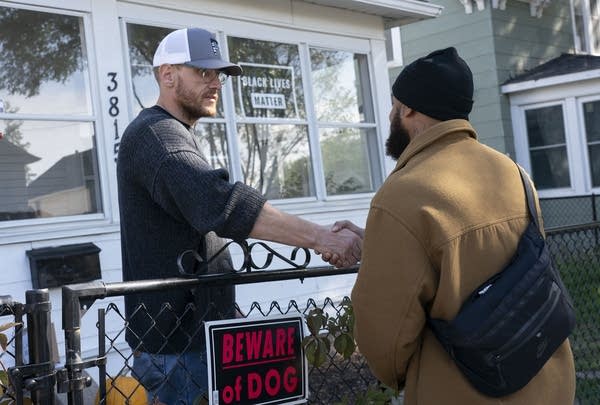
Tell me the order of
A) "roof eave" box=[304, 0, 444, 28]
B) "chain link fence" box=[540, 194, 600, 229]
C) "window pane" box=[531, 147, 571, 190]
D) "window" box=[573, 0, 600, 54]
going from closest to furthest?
"roof eave" box=[304, 0, 444, 28] < "chain link fence" box=[540, 194, 600, 229] < "window pane" box=[531, 147, 571, 190] < "window" box=[573, 0, 600, 54]

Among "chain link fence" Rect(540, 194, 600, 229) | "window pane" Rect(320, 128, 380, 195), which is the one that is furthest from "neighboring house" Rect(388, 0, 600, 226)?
"window pane" Rect(320, 128, 380, 195)

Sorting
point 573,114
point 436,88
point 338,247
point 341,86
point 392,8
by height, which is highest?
point 392,8

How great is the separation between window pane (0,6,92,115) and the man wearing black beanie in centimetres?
451

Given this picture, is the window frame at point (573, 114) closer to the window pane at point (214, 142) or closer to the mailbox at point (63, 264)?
the window pane at point (214, 142)

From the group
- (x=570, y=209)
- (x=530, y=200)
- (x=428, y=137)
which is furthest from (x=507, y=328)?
(x=570, y=209)

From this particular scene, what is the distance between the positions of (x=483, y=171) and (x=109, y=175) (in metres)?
4.63

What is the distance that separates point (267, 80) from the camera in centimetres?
766

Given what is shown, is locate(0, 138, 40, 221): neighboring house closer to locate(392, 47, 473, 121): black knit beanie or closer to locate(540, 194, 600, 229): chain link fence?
locate(392, 47, 473, 121): black knit beanie

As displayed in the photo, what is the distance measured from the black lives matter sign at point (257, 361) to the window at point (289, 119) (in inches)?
Answer: 176

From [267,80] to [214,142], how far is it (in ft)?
3.27

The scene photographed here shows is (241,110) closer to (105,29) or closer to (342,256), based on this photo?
(105,29)

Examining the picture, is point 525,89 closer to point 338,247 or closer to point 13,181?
point 13,181

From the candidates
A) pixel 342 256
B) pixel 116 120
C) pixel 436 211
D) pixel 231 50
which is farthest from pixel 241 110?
pixel 436 211

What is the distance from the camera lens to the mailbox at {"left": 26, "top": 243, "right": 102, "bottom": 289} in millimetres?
5582
